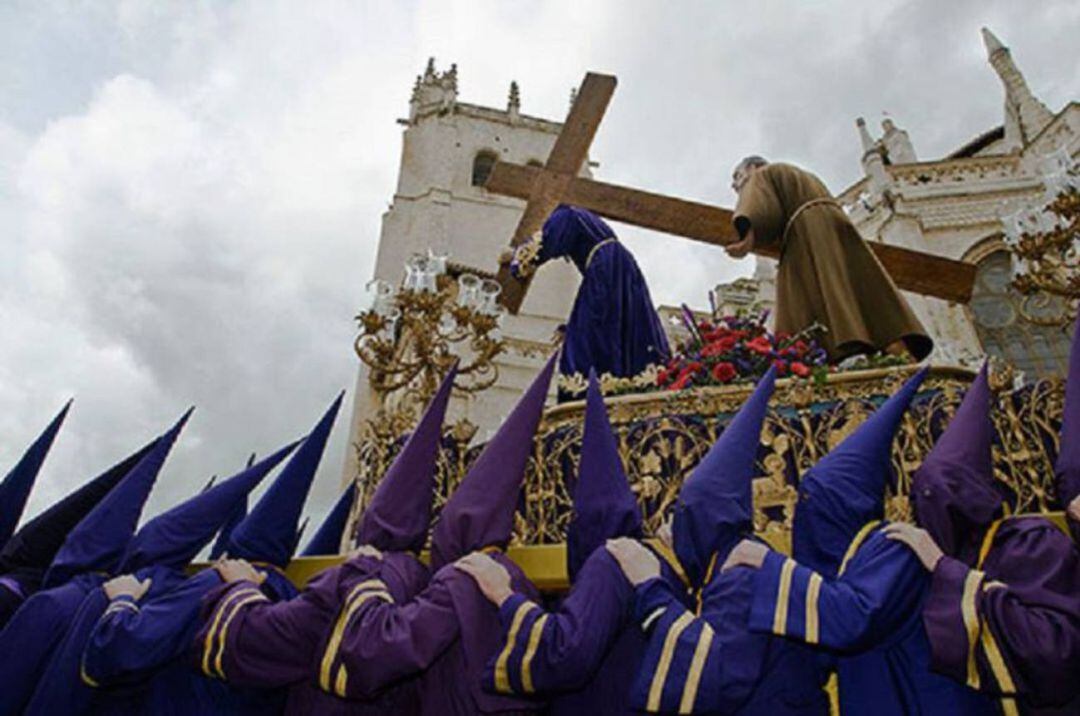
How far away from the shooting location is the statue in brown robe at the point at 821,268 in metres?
4.77

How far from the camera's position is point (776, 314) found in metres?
5.23

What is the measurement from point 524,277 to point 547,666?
458 centimetres

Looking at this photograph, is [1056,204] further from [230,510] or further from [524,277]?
[230,510]

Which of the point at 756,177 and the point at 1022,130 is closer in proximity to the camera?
the point at 756,177

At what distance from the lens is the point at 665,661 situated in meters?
2.15

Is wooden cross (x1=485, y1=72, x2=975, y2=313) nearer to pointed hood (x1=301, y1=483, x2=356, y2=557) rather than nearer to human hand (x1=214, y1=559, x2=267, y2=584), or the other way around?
pointed hood (x1=301, y1=483, x2=356, y2=557)

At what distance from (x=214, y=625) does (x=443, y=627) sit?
1.09 m

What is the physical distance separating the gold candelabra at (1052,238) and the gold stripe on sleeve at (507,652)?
485 centimetres

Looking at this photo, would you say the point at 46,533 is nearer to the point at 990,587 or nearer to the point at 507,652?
the point at 507,652

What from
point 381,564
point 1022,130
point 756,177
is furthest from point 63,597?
point 1022,130

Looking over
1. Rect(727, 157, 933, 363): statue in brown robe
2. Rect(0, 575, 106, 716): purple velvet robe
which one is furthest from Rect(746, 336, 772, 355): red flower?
Rect(0, 575, 106, 716): purple velvet robe

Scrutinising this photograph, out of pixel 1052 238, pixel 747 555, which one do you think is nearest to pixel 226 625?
pixel 747 555

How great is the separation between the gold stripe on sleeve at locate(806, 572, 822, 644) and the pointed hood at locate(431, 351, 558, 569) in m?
1.32

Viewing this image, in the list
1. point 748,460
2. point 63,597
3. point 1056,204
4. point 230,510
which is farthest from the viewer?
point 1056,204
